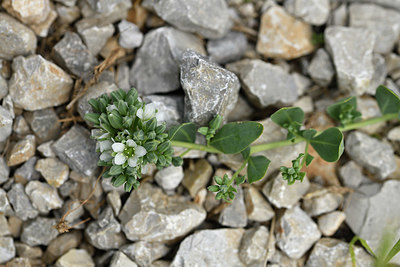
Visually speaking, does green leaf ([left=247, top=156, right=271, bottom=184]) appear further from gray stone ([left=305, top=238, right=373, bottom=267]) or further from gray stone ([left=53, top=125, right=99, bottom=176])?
gray stone ([left=53, top=125, right=99, bottom=176])

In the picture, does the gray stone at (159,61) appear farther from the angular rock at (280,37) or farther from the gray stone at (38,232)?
the gray stone at (38,232)

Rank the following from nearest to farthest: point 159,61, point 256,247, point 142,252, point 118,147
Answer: point 118,147
point 142,252
point 256,247
point 159,61

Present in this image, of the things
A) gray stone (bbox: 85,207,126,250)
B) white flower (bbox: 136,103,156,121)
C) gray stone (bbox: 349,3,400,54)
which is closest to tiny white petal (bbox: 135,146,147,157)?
white flower (bbox: 136,103,156,121)

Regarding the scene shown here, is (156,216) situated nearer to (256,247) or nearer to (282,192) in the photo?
(256,247)

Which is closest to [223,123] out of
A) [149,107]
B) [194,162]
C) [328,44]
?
[194,162]

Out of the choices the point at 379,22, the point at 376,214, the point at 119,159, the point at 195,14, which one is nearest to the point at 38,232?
the point at 119,159

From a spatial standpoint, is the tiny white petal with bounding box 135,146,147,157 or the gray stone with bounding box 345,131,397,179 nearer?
the tiny white petal with bounding box 135,146,147,157

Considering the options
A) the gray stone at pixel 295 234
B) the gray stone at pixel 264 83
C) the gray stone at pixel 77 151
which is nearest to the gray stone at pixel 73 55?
the gray stone at pixel 77 151
